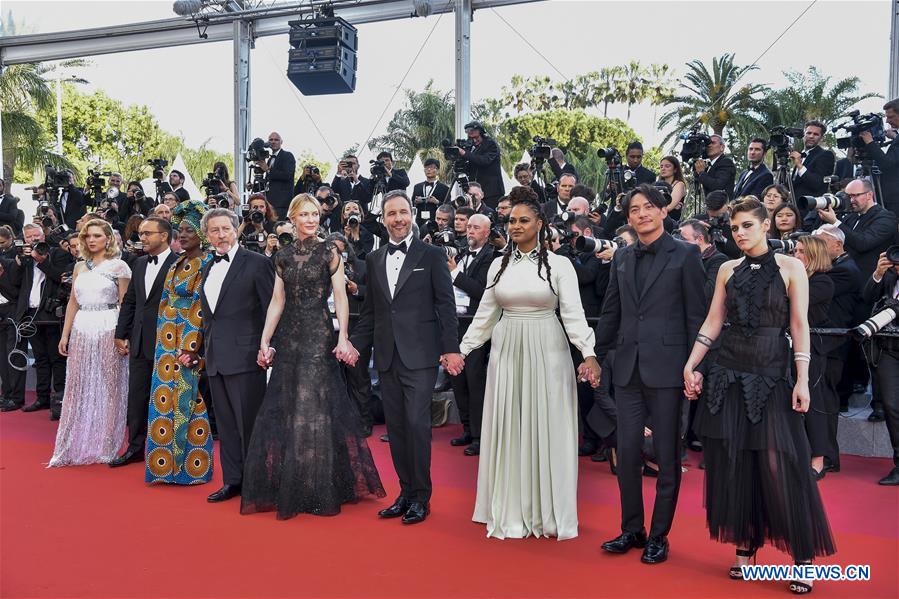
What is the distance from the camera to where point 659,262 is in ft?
12.9

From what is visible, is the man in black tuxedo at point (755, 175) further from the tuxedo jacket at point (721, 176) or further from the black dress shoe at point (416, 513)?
the black dress shoe at point (416, 513)

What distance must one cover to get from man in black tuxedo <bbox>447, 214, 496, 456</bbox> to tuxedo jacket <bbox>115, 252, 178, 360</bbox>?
76.7 inches

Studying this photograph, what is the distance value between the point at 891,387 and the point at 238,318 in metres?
3.86

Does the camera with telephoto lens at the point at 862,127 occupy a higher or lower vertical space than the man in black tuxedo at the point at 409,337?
higher

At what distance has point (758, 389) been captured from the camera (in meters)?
3.54

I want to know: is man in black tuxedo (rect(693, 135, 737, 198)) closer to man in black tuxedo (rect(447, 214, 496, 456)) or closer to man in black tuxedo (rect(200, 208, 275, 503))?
man in black tuxedo (rect(447, 214, 496, 456))

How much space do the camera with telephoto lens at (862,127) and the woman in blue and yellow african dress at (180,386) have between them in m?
4.82

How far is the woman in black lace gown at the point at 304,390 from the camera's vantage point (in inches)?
185

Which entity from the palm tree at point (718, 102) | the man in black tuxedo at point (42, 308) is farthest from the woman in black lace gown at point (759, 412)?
the palm tree at point (718, 102)

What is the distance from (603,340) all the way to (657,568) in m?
1.05

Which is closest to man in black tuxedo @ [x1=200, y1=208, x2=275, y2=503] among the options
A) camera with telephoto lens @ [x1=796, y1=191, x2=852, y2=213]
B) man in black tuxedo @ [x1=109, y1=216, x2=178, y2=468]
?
man in black tuxedo @ [x1=109, y1=216, x2=178, y2=468]

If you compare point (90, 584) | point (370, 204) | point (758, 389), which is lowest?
point (90, 584)

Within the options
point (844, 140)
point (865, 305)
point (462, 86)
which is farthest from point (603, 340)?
point (462, 86)

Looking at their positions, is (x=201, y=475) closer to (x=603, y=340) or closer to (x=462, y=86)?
(x=603, y=340)
